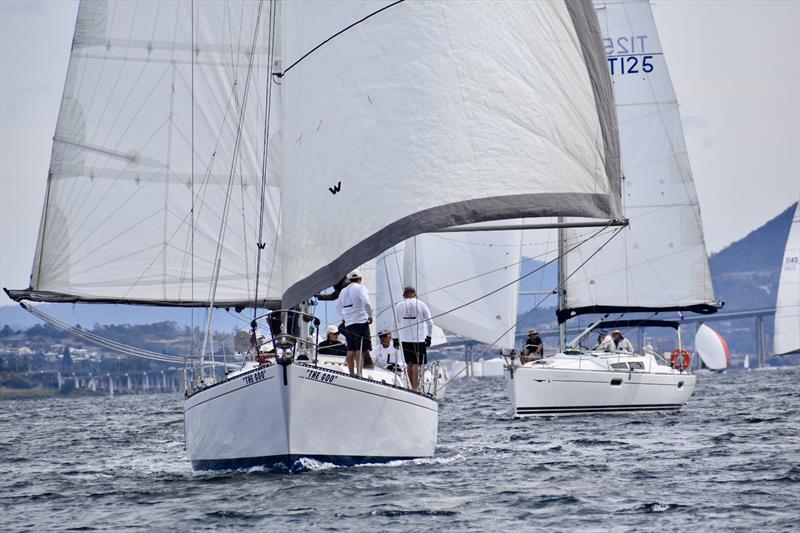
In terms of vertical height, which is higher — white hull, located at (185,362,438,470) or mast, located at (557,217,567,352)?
mast, located at (557,217,567,352)

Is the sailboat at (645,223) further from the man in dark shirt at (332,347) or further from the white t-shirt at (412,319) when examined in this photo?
the white t-shirt at (412,319)

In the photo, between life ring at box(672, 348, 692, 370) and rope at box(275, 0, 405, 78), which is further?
life ring at box(672, 348, 692, 370)

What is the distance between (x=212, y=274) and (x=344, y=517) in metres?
8.43

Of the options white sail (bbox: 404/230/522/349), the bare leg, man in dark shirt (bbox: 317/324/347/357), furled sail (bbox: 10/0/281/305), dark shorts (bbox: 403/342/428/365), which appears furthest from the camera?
white sail (bbox: 404/230/522/349)

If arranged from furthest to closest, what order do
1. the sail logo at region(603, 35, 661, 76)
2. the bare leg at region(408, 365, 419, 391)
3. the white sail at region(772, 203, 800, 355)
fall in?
the white sail at region(772, 203, 800, 355)
the sail logo at region(603, 35, 661, 76)
the bare leg at region(408, 365, 419, 391)

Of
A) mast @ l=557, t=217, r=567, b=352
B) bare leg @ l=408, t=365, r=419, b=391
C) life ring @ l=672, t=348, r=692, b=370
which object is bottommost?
bare leg @ l=408, t=365, r=419, b=391

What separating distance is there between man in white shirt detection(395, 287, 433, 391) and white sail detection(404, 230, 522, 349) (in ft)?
46.7

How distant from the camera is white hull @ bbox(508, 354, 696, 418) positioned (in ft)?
89.5

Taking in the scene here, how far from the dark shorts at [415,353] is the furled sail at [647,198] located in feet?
50.5

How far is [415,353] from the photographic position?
1684 cm

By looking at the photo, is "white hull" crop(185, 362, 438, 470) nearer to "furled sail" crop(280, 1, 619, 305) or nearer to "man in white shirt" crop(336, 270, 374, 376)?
"man in white shirt" crop(336, 270, 374, 376)

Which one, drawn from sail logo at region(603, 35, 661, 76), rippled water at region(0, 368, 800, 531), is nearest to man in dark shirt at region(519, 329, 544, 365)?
rippled water at region(0, 368, 800, 531)

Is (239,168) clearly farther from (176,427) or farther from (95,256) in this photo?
(176,427)

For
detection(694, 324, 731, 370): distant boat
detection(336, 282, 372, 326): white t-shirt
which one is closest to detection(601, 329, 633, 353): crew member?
detection(336, 282, 372, 326): white t-shirt
